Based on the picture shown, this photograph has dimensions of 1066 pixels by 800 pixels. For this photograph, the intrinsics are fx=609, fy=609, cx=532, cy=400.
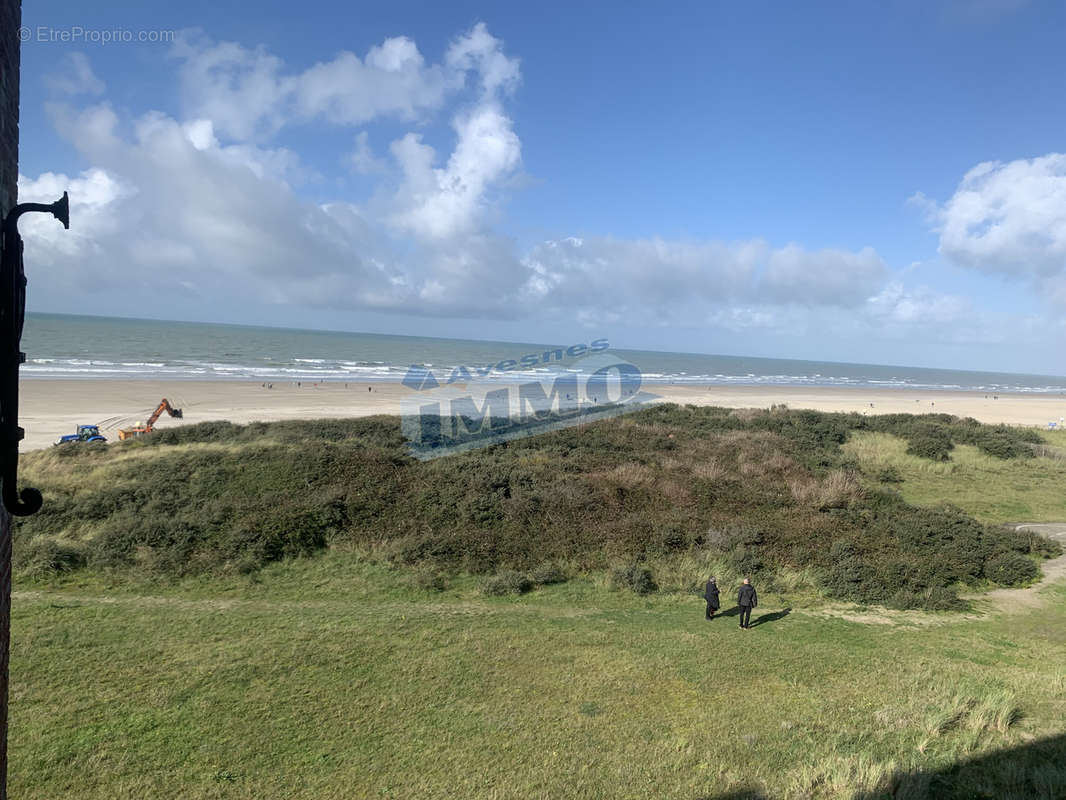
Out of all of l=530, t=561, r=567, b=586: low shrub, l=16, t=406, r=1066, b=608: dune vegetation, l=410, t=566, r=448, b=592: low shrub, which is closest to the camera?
l=410, t=566, r=448, b=592: low shrub

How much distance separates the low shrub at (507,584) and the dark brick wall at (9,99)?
1000 centimetres

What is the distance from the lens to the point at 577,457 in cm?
1962

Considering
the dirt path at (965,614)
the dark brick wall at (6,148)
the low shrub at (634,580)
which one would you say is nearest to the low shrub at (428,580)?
the low shrub at (634,580)

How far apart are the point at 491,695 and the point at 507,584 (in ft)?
12.8

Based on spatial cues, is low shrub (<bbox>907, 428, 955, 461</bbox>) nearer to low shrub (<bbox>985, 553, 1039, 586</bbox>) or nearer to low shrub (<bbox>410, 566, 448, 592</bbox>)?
low shrub (<bbox>985, 553, 1039, 586</bbox>)

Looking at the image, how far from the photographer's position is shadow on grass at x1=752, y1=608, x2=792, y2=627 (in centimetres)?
1069

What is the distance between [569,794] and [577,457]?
1391cm

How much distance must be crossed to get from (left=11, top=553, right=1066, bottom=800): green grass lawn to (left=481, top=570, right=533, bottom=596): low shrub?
0.26 metres

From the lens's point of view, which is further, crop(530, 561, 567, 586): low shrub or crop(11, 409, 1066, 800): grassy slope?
crop(530, 561, 567, 586): low shrub

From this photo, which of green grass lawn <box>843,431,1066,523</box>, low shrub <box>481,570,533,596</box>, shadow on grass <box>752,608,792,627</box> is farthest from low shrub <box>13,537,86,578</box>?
green grass lawn <box>843,431,1066,523</box>

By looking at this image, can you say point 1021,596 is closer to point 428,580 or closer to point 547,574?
point 547,574

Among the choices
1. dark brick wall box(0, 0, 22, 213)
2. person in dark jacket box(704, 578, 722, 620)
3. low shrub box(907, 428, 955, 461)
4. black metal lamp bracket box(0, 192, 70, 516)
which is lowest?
person in dark jacket box(704, 578, 722, 620)

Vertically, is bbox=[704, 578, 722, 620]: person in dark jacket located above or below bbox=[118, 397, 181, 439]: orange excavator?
below

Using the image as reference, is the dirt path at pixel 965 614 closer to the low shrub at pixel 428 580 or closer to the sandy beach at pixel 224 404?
the low shrub at pixel 428 580
